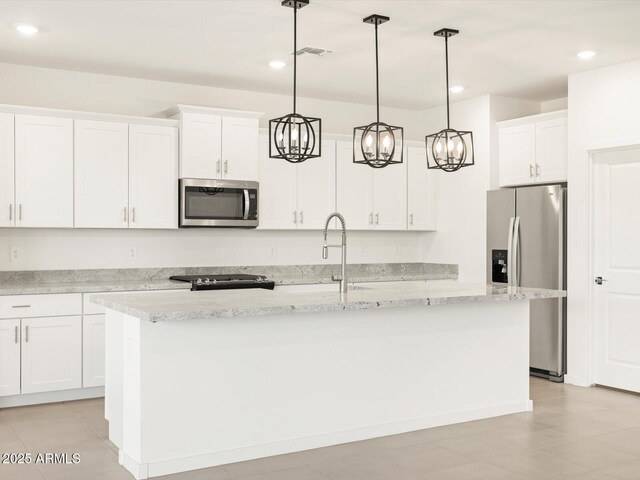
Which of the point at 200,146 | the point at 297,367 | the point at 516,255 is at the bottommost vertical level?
the point at 297,367

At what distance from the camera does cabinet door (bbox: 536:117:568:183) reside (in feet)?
20.0

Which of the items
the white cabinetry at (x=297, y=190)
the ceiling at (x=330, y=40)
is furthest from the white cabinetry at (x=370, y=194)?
the ceiling at (x=330, y=40)

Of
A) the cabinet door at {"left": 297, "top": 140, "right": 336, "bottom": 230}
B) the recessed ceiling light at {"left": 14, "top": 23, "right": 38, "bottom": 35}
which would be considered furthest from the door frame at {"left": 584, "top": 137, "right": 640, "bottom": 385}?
the recessed ceiling light at {"left": 14, "top": 23, "right": 38, "bottom": 35}

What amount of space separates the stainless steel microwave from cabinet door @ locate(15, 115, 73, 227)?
92cm

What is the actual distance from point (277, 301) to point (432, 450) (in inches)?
49.5

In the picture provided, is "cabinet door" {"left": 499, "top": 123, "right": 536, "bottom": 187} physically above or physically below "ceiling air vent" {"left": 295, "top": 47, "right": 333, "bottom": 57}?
below

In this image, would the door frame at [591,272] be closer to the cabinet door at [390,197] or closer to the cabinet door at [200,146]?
the cabinet door at [390,197]

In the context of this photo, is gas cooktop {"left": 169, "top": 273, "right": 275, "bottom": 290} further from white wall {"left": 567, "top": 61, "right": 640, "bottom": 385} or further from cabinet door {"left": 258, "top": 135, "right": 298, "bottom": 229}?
white wall {"left": 567, "top": 61, "right": 640, "bottom": 385}

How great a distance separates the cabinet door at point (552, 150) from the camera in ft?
20.0

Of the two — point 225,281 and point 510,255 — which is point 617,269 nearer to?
point 510,255

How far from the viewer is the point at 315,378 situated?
4.08m

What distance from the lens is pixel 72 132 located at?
18.0ft

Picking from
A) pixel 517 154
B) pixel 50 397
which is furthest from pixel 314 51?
pixel 50 397

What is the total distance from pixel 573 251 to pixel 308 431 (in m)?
3.05
